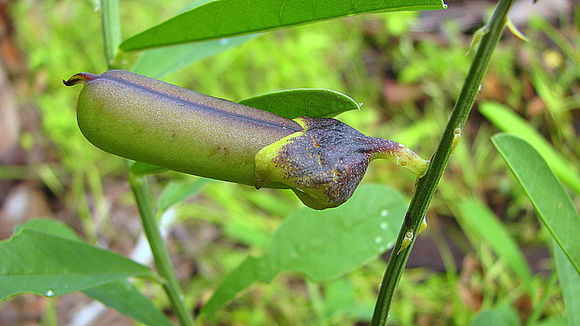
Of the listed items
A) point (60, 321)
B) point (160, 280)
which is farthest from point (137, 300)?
point (60, 321)

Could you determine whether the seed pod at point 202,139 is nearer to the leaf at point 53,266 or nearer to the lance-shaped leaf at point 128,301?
the leaf at point 53,266

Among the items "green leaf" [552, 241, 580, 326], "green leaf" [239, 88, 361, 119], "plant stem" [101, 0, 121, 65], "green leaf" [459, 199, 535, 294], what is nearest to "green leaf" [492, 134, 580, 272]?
"green leaf" [552, 241, 580, 326]

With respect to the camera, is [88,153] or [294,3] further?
[88,153]

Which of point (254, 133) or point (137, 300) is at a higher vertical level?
point (254, 133)

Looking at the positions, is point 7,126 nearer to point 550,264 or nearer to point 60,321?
point 60,321

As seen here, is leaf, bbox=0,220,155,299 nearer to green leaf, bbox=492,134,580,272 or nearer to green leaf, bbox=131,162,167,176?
green leaf, bbox=131,162,167,176

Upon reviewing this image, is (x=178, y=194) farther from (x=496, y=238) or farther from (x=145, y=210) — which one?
(x=496, y=238)
